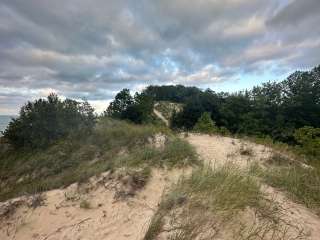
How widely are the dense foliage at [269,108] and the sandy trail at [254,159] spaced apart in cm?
2225

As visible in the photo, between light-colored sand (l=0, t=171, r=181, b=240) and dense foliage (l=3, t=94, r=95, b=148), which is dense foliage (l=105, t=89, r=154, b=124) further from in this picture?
light-colored sand (l=0, t=171, r=181, b=240)

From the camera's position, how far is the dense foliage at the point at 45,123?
1027 cm

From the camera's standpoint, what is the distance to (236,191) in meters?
3.81

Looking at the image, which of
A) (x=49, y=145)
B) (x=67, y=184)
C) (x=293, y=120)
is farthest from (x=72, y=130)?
(x=293, y=120)

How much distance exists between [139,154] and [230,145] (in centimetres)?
328

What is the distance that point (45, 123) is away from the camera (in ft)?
33.8

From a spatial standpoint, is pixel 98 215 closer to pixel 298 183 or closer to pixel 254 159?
pixel 298 183

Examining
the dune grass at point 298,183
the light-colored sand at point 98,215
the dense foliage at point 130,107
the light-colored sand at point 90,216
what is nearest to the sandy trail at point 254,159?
the light-colored sand at point 98,215

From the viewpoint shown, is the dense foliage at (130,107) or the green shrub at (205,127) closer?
the green shrub at (205,127)

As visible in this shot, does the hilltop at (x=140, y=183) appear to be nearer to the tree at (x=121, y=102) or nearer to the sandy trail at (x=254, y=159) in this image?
the sandy trail at (x=254, y=159)

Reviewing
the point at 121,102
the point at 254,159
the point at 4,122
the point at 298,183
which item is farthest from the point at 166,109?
the point at 298,183

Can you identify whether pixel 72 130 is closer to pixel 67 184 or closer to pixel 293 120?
pixel 67 184

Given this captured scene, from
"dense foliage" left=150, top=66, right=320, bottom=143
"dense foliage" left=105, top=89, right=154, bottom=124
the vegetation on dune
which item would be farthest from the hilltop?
the vegetation on dune

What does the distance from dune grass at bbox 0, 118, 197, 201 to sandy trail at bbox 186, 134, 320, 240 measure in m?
0.70
